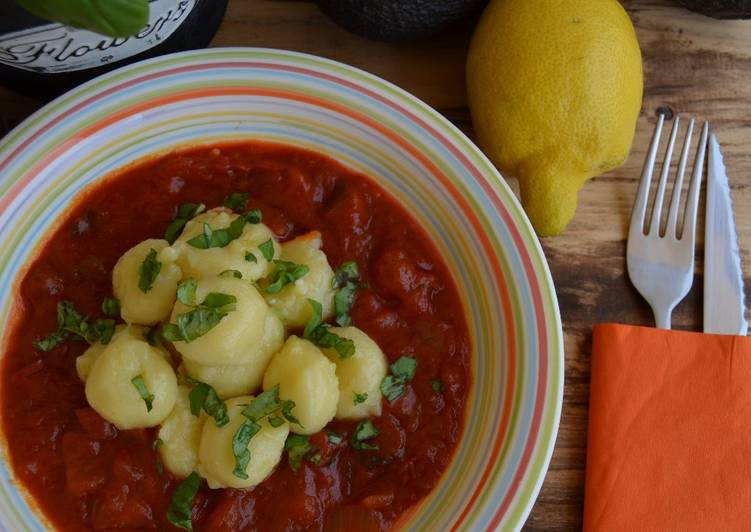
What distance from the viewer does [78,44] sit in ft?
5.47

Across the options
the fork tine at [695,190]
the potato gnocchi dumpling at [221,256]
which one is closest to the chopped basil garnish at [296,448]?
the potato gnocchi dumpling at [221,256]

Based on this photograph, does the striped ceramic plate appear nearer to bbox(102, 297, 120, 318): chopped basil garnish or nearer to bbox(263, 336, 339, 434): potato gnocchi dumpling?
bbox(102, 297, 120, 318): chopped basil garnish

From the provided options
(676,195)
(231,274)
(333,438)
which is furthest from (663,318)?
(231,274)

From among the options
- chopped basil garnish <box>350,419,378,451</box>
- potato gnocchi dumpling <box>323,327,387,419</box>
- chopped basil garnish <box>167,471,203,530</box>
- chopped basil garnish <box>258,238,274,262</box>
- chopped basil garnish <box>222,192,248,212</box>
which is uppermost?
chopped basil garnish <box>222,192,248,212</box>

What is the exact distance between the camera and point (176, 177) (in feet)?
6.19

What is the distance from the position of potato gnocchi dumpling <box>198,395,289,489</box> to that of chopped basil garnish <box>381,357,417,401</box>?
0.78ft

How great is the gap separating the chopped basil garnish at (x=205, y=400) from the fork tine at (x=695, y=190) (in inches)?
49.3

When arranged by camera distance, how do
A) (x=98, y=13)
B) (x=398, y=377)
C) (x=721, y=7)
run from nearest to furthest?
1. (x=98, y=13)
2. (x=398, y=377)
3. (x=721, y=7)

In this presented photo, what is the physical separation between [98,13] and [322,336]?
0.80m

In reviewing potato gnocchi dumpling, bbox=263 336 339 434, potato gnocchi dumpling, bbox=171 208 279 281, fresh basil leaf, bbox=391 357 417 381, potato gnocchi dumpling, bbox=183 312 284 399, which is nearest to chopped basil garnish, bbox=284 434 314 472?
potato gnocchi dumpling, bbox=263 336 339 434

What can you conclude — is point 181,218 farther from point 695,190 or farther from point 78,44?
point 695,190

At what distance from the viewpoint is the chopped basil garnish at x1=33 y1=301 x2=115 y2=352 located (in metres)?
1.76

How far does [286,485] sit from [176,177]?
29.7 inches

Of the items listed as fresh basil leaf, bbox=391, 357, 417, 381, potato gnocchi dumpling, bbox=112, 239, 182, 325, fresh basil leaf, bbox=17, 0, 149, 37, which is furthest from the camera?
fresh basil leaf, bbox=391, 357, 417, 381
